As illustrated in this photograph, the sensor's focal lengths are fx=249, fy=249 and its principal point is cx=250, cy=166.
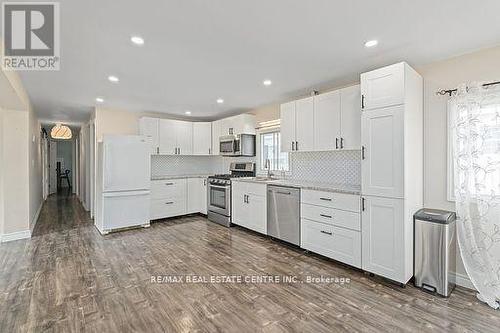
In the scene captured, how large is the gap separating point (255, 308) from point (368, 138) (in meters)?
2.13

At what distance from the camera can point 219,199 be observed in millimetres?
5254

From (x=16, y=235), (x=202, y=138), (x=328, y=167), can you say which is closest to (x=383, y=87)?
(x=328, y=167)

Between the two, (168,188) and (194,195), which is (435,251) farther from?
(168,188)

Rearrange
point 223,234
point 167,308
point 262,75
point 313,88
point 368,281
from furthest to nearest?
point 223,234 < point 313,88 < point 262,75 < point 368,281 < point 167,308

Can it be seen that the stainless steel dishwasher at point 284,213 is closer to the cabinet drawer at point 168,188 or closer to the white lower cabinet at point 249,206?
the white lower cabinet at point 249,206

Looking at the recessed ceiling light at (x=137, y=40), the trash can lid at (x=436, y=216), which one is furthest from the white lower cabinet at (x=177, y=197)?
the trash can lid at (x=436, y=216)

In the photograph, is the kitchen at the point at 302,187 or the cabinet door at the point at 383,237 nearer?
the kitchen at the point at 302,187

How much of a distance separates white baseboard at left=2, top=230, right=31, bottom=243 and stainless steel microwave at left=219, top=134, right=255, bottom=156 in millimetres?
3809

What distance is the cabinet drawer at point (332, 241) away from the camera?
2.96 metres

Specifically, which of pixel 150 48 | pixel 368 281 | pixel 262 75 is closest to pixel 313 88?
pixel 262 75

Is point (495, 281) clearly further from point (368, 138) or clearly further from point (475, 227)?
point (368, 138)

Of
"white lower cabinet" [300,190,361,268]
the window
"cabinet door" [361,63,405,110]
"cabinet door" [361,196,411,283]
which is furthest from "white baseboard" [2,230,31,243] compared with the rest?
"cabinet door" [361,63,405,110]

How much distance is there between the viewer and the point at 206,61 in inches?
113

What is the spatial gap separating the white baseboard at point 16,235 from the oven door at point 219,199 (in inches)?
125
